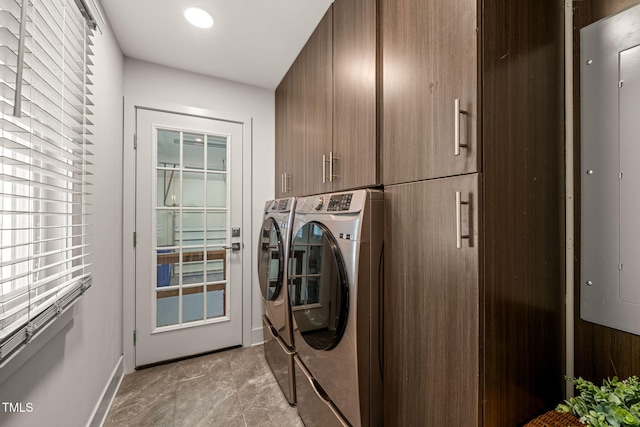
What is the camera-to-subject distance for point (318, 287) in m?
1.32

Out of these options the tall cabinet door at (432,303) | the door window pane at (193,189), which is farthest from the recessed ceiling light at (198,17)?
the tall cabinet door at (432,303)

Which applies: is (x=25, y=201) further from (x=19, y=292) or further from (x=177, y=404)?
(x=177, y=404)

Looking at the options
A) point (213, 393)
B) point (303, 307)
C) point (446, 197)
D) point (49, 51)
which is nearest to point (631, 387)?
point (446, 197)

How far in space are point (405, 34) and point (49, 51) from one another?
4.74ft

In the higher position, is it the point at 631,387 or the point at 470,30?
the point at 470,30

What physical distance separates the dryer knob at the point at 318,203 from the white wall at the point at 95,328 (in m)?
1.21

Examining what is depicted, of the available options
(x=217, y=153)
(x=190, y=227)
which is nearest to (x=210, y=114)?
(x=217, y=153)

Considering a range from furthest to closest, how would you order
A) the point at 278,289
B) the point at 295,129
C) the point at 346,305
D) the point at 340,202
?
1. the point at 295,129
2. the point at 278,289
3. the point at 340,202
4. the point at 346,305

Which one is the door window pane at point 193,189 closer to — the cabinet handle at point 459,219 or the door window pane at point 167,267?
the door window pane at point 167,267

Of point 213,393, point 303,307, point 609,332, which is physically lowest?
point 213,393

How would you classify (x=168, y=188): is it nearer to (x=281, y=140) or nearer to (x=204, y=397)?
(x=281, y=140)

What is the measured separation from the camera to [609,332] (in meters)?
0.93

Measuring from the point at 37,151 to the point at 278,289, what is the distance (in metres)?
1.35

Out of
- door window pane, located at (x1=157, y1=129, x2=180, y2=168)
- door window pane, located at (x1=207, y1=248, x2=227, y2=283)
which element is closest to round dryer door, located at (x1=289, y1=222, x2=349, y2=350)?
door window pane, located at (x1=207, y1=248, x2=227, y2=283)
